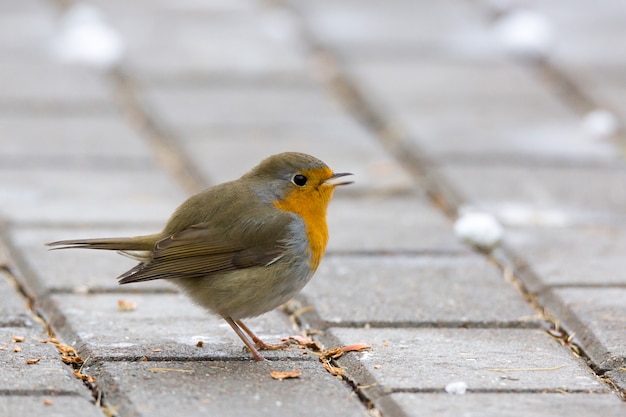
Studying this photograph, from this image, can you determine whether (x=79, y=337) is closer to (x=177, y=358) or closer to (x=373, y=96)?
(x=177, y=358)

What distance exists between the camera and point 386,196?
6988mm

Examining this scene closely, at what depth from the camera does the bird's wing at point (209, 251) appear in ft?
15.8

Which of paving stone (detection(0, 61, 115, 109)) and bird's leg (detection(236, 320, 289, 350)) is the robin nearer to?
bird's leg (detection(236, 320, 289, 350))

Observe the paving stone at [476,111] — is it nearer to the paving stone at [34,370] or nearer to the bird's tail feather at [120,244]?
the bird's tail feather at [120,244]

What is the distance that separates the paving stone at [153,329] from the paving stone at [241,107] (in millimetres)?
2623

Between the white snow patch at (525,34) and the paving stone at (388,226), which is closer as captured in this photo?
the paving stone at (388,226)

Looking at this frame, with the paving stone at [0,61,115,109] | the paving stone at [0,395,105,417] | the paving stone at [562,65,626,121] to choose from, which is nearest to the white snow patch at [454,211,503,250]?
the paving stone at [562,65,626,121]

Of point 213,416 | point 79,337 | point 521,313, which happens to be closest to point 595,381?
point 521,313

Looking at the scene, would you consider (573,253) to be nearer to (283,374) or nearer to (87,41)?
(283,374)

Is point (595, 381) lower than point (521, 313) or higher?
lower

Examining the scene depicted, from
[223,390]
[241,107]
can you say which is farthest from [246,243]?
[241,107]

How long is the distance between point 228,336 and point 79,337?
2.01ft

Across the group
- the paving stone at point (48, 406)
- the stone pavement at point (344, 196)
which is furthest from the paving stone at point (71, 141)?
the paving stone at point (48, 406)

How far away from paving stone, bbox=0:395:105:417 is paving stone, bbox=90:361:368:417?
0.35ft
